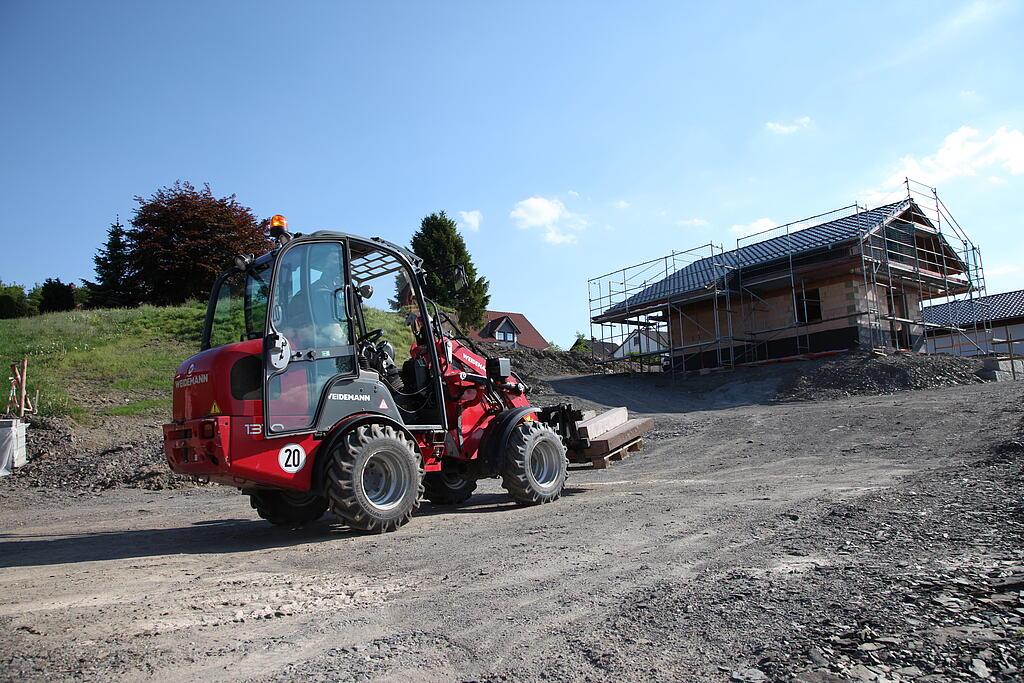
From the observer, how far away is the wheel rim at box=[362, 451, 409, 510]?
24.3 ft

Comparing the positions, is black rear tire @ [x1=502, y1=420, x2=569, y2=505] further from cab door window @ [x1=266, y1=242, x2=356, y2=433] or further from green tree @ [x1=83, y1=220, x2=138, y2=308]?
green tree @ [x1=83, y1=220, x2=138, y2=308]

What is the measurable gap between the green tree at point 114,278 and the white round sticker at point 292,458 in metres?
26.3

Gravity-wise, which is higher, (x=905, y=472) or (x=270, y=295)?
(x=270, y=295)

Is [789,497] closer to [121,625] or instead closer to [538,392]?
[121,625]

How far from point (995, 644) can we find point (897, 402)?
17367 mm

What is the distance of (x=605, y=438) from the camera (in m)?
10.0

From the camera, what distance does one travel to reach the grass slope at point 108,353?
17.7 meters

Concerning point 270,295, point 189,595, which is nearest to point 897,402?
point 270,295

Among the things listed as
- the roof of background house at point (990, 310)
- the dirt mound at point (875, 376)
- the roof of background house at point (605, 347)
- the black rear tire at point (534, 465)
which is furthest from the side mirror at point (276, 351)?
the roof of background house at point (990, 310)

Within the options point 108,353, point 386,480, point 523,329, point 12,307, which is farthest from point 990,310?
point 12,307

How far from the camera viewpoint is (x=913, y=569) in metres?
4.75

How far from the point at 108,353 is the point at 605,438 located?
664 inches

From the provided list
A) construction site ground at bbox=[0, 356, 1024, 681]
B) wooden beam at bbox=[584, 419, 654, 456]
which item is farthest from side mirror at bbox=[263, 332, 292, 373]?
wooden beam at bbox=[584, 419, 654, 456]

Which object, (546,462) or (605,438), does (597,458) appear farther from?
A: (546,462)
